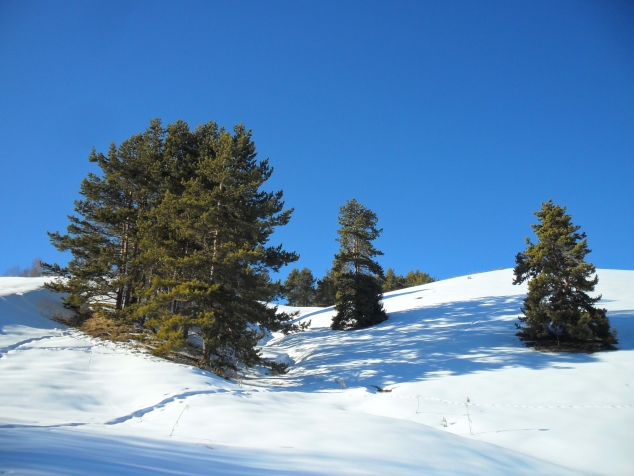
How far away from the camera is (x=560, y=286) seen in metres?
16.3

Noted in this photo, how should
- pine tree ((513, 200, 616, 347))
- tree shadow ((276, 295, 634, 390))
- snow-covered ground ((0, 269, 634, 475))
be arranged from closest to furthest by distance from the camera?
snow-covered ground ((0, 269, 634, 475)) < tree shadow ((276, 295, 634, 390)) < pine tree ((513, 200, 616, 347))

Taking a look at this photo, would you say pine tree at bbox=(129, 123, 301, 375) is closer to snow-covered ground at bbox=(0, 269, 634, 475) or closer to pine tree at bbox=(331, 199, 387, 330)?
snow-covered ground at bbox=(0, 269, 634, 475)

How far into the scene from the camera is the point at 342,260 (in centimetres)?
2734

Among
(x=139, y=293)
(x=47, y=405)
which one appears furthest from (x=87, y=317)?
(x=47, y=405)

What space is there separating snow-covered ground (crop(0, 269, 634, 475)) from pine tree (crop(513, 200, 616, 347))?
1.14 meters

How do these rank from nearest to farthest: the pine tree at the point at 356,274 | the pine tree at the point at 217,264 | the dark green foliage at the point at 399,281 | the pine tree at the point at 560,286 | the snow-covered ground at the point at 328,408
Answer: the snow-covered ground at the point at 328,408 < the pine tree at the point at 217,264 < the pine tree at the point at 560,286 < the pine tree at the point at 356,274 < the dark green foliage at the point at 399,281

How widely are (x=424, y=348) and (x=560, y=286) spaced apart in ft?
22.2

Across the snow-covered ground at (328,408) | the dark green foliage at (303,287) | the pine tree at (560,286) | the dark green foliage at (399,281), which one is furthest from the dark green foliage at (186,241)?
the dark green foliage at (399,281)

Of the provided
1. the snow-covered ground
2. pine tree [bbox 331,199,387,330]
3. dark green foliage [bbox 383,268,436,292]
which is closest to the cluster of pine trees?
the snow-covered ground

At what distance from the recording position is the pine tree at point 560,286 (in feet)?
50.7

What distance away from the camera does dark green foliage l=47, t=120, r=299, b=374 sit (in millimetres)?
13133

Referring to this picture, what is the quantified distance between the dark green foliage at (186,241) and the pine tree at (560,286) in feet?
36.4

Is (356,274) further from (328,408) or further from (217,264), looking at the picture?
(328,408)

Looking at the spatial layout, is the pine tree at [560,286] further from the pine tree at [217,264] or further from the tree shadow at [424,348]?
the pine tree at [217,264]
